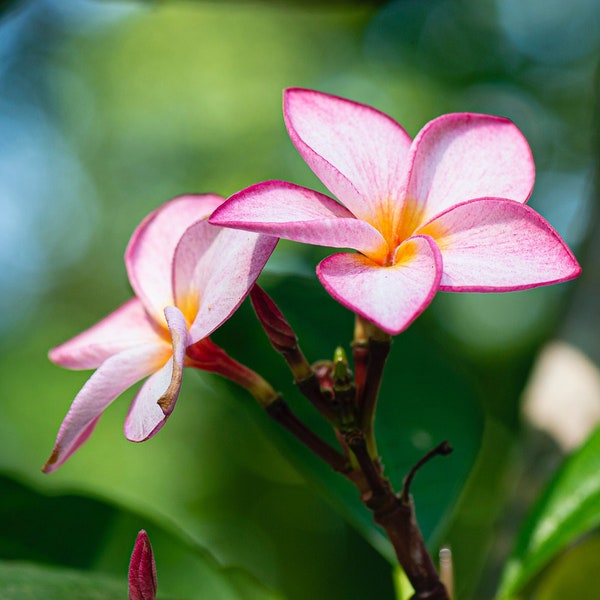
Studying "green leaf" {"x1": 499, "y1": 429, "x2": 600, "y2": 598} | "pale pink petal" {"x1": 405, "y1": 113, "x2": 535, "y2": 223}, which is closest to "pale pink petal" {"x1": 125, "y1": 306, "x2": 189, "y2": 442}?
"pale pink petal" {"x1": 405, "y1": 113, "x2": 535, "y2": 223}

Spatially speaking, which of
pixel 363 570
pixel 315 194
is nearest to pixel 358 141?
pixel 315 194

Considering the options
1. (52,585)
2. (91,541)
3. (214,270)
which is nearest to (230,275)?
(214,270)

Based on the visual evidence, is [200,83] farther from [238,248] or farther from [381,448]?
[238,248]

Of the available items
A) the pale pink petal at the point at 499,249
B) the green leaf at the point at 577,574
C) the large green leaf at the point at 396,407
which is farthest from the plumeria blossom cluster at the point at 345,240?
the green leaf at the point at 577,574

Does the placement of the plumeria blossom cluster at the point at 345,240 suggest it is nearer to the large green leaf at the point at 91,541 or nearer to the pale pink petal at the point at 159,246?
the pale pink petal at the point at 159,246

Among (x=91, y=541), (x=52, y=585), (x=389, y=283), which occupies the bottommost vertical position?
(x=91, y=541)

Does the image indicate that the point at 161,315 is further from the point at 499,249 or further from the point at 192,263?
the point at 499,249

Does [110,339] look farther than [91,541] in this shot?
No
